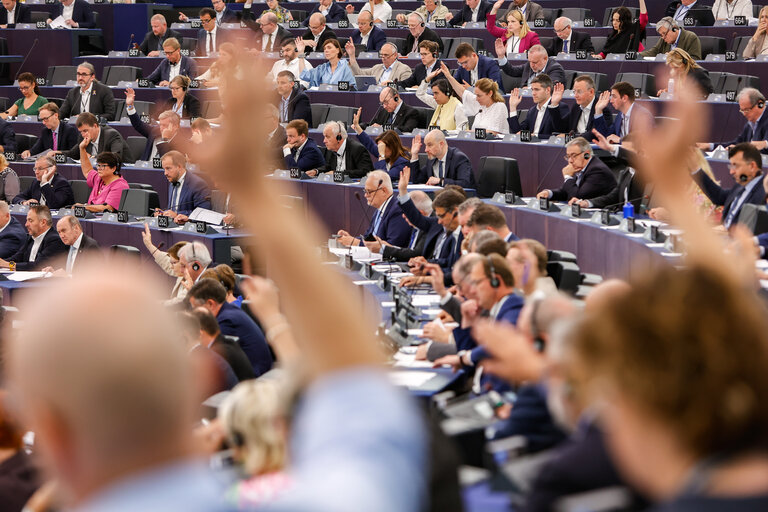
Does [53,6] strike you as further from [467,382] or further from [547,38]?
[467,382]

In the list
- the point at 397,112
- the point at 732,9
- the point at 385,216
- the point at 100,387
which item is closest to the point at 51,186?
the point at 397,112

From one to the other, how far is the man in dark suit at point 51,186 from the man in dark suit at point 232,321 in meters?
4.30

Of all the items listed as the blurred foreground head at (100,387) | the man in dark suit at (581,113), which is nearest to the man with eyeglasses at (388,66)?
the man in dark suit at (581,113)

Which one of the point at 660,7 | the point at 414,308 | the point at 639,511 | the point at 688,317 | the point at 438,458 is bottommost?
the point at 414,308

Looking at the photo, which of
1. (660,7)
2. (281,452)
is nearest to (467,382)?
(281,452)

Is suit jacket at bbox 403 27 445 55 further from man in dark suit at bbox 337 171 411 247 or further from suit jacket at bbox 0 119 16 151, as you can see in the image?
suit jacket at bbox 0 119 16 151

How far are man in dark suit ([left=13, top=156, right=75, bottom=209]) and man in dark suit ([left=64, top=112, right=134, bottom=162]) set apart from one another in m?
0.78

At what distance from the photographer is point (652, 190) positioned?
7121mm

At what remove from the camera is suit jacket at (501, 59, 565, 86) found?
31.0 ft

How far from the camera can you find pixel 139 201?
28.4 feet

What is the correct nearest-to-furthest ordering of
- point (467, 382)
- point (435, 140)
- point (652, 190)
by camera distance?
point (467, 382) → point (652, 190) → point (435, 140)

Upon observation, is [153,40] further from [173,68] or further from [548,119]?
[548,119]

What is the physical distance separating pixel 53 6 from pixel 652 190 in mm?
9138

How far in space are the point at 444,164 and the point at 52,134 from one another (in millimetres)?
4414
